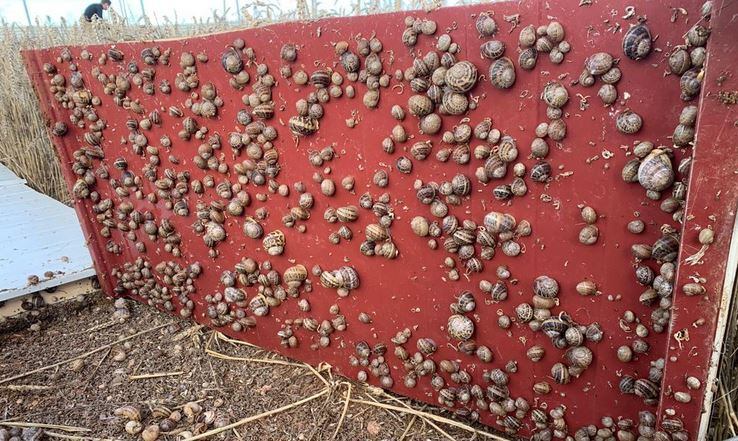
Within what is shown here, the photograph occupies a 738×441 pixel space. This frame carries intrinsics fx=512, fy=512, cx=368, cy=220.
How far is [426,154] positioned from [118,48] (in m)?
1.69

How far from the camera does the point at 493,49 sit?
1.50 meters

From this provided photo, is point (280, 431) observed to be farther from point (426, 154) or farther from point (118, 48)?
point (118, 48)

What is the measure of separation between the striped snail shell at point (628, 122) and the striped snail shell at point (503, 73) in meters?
0.32

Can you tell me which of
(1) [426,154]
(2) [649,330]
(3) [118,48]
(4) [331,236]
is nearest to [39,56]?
(3) [118,48]

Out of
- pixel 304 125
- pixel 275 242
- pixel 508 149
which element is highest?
pixel 304 125

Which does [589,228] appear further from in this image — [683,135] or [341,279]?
[341,279]

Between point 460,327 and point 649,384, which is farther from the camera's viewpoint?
point 460,327

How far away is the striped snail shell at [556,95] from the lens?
145 centimetres

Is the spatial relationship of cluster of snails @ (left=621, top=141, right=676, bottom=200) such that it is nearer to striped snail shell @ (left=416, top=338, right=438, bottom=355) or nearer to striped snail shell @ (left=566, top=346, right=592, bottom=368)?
striped snail shell @ (left=566, top=346, right=592, bottom=368)

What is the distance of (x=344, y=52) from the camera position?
1822 millimetres

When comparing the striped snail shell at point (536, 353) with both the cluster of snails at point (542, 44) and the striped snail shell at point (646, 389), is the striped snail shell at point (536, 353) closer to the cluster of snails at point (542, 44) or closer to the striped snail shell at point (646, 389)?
the striped snail shell at point (646, 389)

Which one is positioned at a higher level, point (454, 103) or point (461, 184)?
point (454, 103)

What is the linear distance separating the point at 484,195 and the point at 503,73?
40cm

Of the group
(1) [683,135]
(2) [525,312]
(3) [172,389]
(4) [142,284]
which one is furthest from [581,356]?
(4) [142,284]
